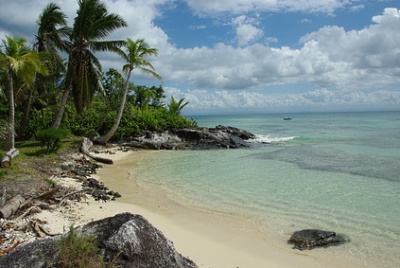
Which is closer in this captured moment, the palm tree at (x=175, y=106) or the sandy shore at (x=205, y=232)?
the sandy shore at (x=205, y=232)

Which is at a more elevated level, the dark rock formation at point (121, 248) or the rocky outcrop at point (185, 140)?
the dark rock formation at point (121, 248)

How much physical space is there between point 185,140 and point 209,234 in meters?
22.1

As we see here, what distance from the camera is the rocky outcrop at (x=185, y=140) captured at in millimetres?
26844

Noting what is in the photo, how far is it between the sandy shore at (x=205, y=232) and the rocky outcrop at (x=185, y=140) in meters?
14.8

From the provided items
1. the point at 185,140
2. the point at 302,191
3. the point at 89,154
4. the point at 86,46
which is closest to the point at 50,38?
the point at 86,46

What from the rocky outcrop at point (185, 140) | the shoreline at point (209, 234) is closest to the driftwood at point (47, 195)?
the shoreline at point (209, 234)

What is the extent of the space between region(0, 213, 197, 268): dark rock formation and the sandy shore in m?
2.23

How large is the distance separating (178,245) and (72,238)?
13.3 ft

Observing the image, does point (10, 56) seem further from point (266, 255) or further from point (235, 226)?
point (266, 255)

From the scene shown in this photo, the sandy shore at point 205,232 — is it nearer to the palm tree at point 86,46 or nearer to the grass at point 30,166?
the grass at point 30,166

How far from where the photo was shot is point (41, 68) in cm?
1375

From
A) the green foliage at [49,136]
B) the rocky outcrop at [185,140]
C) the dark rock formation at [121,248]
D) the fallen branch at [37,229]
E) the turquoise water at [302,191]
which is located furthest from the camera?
the rocky outcrop at [185,140]

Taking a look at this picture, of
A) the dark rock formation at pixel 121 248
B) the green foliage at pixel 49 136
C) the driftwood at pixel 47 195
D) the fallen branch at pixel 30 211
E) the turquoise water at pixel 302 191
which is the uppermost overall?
the green foliage at pixel 49 136

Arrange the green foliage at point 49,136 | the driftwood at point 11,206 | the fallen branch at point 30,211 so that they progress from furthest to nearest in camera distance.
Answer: the green foliage at point 49,136
the fallen branch at point 30,211
the driftwood at point 11,206
